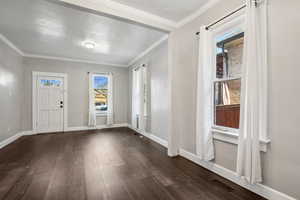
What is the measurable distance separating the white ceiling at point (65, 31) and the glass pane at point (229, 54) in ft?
3.17

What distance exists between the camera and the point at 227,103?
2158 millimetres

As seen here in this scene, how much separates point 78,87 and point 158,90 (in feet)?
11.2

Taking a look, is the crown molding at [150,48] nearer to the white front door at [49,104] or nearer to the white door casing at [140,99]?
the white door casing at [140,99]

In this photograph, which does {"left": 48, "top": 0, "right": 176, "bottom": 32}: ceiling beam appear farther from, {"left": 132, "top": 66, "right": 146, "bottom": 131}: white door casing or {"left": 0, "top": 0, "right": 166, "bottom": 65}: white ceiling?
{"left": 132, "top": 66, "right": 146, "bottom": 131}: white door casing

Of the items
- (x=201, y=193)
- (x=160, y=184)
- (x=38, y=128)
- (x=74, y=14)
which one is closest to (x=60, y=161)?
(x=160, y=184)

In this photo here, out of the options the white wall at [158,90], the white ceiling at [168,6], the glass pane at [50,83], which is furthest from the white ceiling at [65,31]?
the glass pane at [50,83]

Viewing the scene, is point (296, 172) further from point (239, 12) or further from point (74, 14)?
point (74, 14)

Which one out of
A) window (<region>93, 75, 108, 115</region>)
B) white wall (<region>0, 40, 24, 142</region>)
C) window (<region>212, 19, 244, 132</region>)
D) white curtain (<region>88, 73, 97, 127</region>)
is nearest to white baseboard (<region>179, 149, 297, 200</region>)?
window (<region>212, 19, 244, 132</region>)

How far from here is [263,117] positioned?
160 cm

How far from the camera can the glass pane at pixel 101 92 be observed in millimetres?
5758

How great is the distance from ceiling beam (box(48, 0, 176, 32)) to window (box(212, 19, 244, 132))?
1.07 metres

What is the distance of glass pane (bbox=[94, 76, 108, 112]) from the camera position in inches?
227

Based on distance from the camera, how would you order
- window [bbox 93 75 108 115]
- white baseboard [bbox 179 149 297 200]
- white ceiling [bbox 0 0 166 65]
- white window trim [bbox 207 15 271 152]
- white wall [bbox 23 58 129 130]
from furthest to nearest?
window [bbox 93 75 108 115] → white wall [bbox 23 58 129 130] → white ceiling [bbox 0 0 166 65] → white window trim [bbox 207 15 271 152] → white baseboard [bbox 179 149 297 200]

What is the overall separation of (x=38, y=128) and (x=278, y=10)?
6603mm
